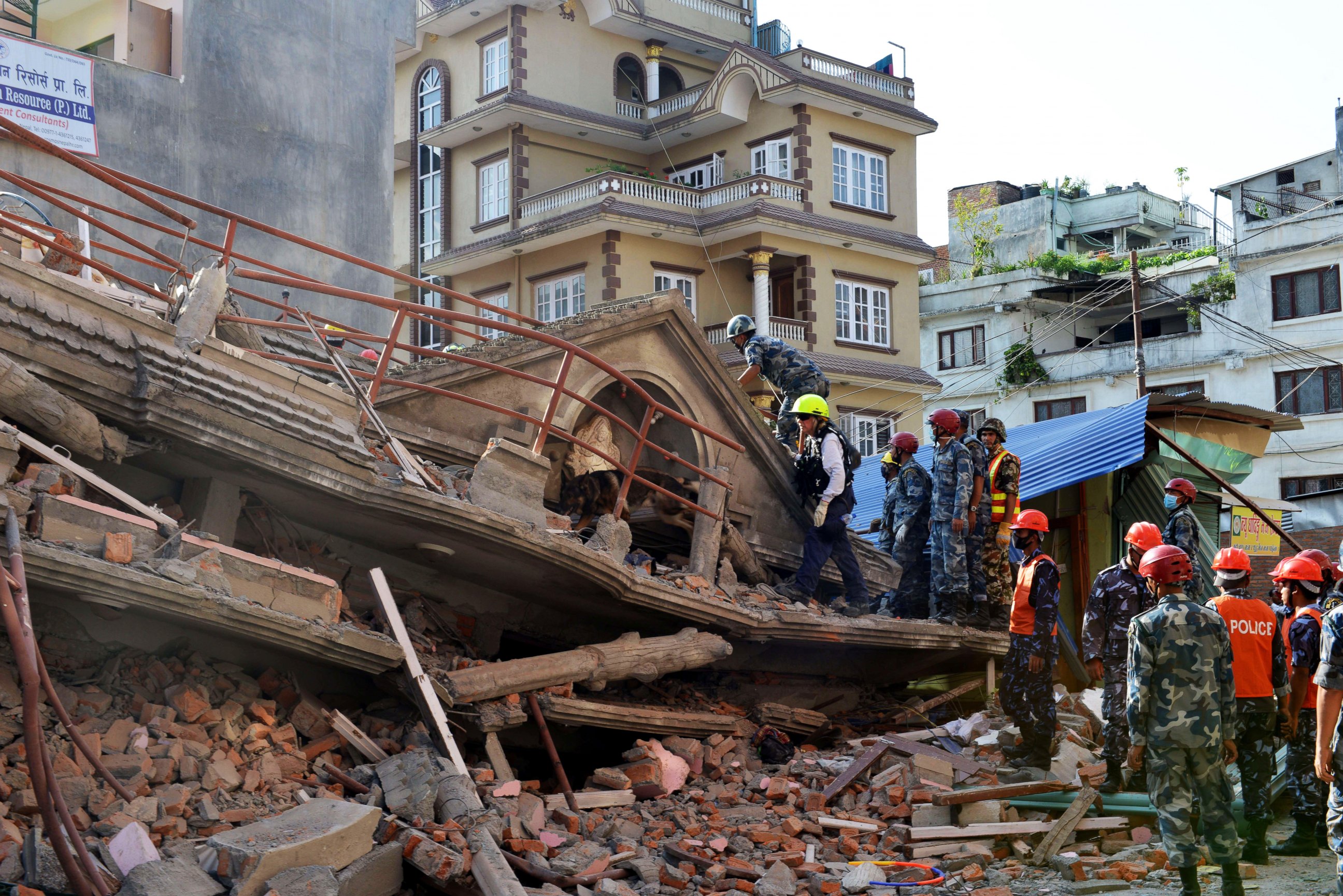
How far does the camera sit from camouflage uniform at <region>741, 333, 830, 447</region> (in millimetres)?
13031

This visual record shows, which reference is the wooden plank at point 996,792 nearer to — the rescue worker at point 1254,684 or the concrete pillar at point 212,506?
the rescue worker at point 1254,684

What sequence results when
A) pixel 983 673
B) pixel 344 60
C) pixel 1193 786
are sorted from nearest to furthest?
1. pixel 1193 786
2. pixel 983 673
3. pixel 344 60

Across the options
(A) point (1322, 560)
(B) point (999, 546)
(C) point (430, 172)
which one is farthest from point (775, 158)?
(A) point (1322, 560)

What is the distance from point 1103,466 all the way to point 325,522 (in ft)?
29.8

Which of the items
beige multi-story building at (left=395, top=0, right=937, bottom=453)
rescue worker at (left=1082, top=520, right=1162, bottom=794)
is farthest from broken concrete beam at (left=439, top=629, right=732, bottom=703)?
beige multi-story building at (left=395, top=0, right=937, bottom=453)

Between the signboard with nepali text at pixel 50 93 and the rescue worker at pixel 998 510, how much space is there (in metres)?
10.1

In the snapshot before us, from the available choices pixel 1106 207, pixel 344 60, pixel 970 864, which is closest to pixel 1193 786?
pixel 970 864

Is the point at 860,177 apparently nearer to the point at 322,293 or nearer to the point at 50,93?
the point at 50,93

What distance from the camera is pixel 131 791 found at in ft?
22.6

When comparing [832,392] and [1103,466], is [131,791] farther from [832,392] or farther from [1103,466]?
[832,392]

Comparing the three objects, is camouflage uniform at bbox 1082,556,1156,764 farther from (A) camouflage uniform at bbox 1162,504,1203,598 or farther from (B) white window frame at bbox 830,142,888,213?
(B) white window frame at bbox 830,142,888,213

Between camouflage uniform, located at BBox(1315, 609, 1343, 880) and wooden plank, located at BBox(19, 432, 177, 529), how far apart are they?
20.6 feet

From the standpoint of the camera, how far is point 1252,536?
20594mm

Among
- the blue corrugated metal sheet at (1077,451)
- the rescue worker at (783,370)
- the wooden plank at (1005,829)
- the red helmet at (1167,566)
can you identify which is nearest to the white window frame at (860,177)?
the blue corrugated metal sheet at (1077,451)
